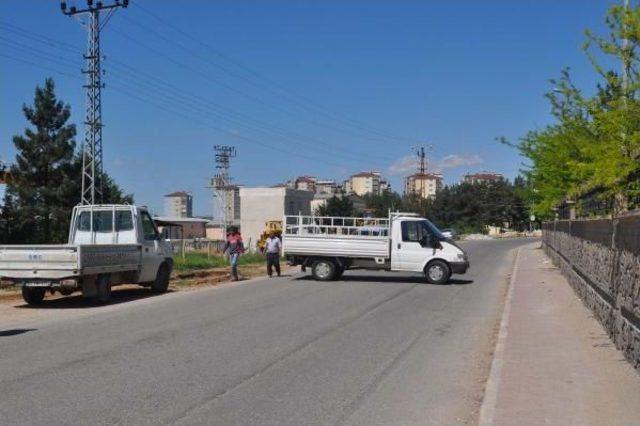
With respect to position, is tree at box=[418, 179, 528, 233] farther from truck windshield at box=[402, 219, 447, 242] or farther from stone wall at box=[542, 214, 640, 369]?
stone wall at box=[542, 214, 640, 369]

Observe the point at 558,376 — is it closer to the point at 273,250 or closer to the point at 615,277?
the point at 615,277

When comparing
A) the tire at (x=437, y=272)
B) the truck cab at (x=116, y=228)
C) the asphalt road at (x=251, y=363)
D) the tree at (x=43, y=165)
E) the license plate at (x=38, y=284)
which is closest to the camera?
the asphalt road at (x=251, y=363)

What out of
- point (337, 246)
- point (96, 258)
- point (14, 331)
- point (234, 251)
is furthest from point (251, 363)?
point (234, 251)

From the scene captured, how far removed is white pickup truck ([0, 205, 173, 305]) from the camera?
15734 millimetres

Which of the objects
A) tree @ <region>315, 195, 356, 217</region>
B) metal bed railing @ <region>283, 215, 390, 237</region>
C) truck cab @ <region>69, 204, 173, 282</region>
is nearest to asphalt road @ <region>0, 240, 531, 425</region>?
truck cab @ <region>69, 204, 173, 282</region>

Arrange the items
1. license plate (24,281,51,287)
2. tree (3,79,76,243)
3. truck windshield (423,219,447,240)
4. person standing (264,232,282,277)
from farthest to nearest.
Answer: tree (3,79,76,243), person standing (264,232,282,277), truck windshield (423,219,447,240), license plate (24,281,51,287)

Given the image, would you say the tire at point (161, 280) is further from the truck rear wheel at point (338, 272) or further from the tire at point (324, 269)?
the truck rear wheel at point (338, 272)

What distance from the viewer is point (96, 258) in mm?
16344

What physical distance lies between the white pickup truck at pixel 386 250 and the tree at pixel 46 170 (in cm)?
4012

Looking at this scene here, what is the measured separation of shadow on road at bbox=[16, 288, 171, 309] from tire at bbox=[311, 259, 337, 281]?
5.01 meters

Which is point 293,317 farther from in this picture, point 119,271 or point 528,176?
point 528,176

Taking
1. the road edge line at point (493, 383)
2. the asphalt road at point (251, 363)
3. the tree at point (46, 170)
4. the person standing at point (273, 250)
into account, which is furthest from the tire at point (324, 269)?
the tree at point (46, 170)

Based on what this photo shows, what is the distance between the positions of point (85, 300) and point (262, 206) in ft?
234

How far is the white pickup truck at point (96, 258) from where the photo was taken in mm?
15734
